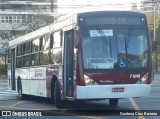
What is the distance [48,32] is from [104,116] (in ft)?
18.2

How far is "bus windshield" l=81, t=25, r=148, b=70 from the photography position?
14.4m

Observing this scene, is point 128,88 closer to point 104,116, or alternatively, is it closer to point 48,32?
point 104,116

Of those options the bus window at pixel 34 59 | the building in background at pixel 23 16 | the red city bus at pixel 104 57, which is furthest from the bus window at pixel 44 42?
the building in background at pixel 23 16

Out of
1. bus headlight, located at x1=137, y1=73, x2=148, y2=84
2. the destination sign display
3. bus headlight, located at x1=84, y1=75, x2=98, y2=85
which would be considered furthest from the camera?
the destination sign display

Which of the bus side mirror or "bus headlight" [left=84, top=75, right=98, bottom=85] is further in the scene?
the bus side mirror

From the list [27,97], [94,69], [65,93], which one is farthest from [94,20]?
[27,97]

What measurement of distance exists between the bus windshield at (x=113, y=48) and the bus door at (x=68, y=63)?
877 mm

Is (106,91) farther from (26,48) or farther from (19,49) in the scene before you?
(19,49)

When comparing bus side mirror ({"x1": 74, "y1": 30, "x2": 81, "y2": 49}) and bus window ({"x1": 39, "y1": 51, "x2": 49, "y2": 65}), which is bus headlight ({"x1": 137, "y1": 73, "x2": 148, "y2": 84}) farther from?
bus window ({"x1": 39, "y1": 51, "x2": 49, "y2": 65})

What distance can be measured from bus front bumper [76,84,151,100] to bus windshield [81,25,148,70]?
571 mm

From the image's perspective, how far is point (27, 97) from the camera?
77.7 ft

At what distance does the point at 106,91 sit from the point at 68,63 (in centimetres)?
200

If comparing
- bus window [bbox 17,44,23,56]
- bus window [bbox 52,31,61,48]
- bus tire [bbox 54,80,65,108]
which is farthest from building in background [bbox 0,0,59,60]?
bus tire [bbox 54,80,65,108]

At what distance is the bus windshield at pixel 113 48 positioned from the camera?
14.4 m
